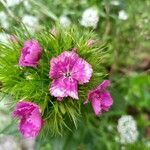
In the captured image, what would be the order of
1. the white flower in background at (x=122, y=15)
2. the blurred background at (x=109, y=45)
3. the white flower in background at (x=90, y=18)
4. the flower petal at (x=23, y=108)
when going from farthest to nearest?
the white flower in background at (x=122, y=15), the white flower in background at (x=90, y=18), the blurred background at (x=109, y=45), the flower petal at (x=23, y=108)

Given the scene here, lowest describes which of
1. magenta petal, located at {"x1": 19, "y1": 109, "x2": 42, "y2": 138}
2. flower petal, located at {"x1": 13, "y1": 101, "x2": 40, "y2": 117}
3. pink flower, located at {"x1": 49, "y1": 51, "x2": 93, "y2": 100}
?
magenta petal, located at {"x1": 19, "y1": 109, "x2": 42, "y2": 138}

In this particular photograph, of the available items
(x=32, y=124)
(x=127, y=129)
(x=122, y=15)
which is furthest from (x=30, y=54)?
(x=122, y=15)

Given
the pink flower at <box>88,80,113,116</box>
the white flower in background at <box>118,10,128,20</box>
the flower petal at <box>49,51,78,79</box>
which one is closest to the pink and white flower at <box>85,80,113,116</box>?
the pink flower at <box>88,80,113,116</box>

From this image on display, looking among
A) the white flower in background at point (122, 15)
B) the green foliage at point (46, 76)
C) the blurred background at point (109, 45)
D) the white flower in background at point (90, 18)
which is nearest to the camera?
the green foliage at point (46, 76)

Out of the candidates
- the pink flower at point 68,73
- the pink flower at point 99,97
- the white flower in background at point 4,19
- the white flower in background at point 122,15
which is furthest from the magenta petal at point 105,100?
the white flower in background at point 4,19

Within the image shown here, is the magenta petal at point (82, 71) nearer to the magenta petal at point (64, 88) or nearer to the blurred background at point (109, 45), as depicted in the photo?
the magenta petal at point (64, 88)

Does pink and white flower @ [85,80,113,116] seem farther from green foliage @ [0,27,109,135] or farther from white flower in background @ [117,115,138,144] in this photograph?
white flower in background @ [117,115,138,144]
